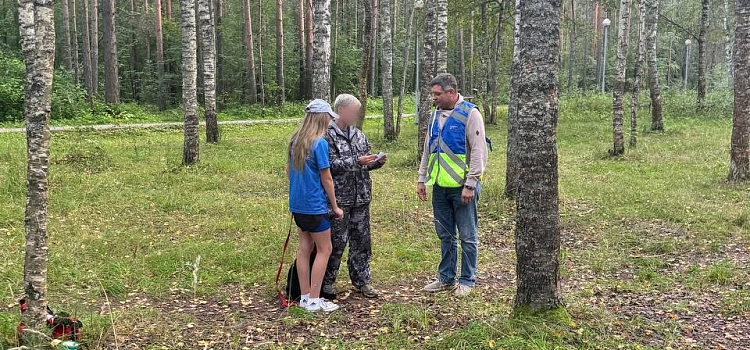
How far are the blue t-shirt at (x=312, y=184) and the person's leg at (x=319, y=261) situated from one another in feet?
0.85

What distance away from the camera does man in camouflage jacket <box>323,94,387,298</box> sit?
5.05 meters

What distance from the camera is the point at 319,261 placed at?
500 centimetres

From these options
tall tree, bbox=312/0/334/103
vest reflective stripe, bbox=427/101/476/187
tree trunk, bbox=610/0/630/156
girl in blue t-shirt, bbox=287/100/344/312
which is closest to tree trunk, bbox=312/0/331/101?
tall tree, bbox=312/0/334/103

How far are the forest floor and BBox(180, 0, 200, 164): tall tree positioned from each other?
1.71ft

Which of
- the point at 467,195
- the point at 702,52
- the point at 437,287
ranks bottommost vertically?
the point at 437,287

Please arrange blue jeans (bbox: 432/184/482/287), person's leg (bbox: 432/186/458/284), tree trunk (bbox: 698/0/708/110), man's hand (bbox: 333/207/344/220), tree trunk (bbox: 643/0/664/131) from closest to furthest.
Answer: man's hand (bbox: 333/207/344/220) < blue jeans (bbox: 432/184/482/287) < person's leg (bbox: 432/186/458/284) < tree trunk (bbox: 643/0/664/131) < tree trunk (bbox: 698/0/708/110)

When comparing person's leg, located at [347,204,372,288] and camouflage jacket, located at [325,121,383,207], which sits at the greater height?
camouflage jacket, located at [325,121,383,207]

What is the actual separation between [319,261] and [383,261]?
1680 mm

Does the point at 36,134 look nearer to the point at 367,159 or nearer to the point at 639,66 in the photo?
the point at 367,159

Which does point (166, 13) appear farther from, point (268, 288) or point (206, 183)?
point (268, 288)

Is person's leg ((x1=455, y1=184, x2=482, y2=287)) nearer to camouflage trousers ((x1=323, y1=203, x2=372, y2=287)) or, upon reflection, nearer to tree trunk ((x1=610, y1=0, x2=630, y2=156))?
camouflage trousers ((x1=323, y1=203, x2=372, y2=287))

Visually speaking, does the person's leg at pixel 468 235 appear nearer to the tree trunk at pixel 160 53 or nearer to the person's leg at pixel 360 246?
the person's leg at pixel 360 246

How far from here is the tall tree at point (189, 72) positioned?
12.5 metres

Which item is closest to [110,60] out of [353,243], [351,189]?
[353,243]
